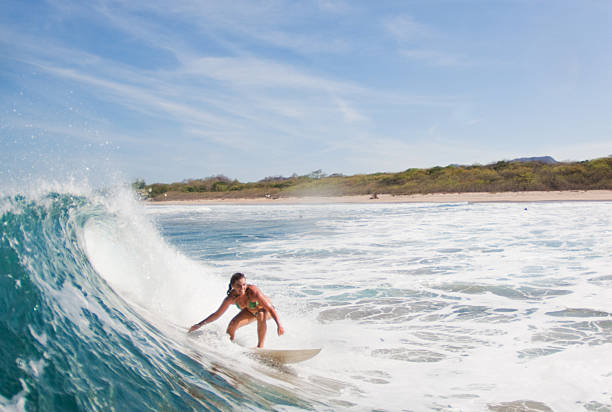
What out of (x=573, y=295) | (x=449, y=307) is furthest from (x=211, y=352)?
(x=573, y=295)

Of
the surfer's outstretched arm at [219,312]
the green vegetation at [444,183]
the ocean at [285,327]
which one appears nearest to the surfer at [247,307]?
the surfer's outstretched arm at [219,312]

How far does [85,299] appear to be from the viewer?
4.16m

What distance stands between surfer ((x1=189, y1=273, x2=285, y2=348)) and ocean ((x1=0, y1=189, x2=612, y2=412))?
221 mm

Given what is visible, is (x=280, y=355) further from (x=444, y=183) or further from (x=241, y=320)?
(x=444, y=183)

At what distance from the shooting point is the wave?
275cm

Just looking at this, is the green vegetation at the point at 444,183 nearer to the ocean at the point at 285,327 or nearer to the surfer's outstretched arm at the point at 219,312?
the ocean at the point at 285,327

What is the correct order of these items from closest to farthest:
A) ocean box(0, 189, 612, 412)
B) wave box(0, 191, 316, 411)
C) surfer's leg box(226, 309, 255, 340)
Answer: wave box(0, 191, 316, 411) < ocean box(0, 189, 612, 412) < surfer's leg box(226, 309, 255, 340)

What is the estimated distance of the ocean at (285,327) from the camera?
10.3 feet

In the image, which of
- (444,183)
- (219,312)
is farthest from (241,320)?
(444,183)

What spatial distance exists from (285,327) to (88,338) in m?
2.82

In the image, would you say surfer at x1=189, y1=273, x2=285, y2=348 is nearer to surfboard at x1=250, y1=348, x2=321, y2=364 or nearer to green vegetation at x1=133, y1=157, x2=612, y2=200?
surfboard at x1=250, y1=348, x2=321, y2=364

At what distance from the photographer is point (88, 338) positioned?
3.46 meters

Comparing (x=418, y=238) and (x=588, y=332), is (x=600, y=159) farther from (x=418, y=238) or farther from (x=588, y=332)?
(x=588, y=332)

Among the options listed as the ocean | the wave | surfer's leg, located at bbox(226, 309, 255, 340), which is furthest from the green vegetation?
surfer's leg, located at bbox(226, 309, 255, 340)
